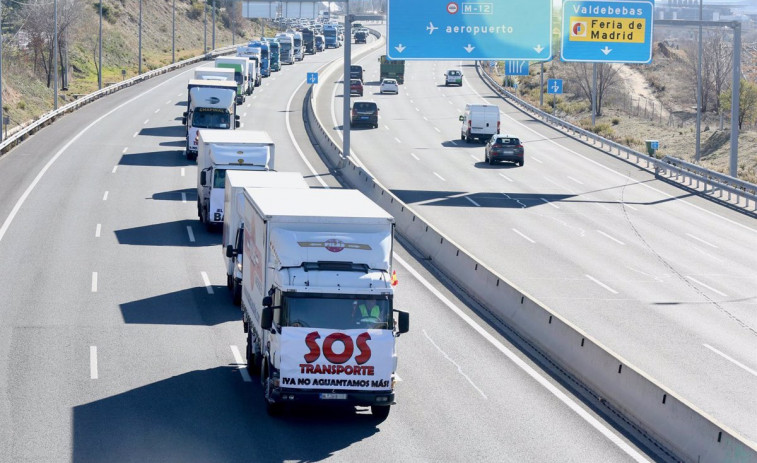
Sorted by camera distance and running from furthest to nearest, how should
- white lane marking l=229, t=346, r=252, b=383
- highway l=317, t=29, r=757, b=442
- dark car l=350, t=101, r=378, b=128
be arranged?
dark car l=350, t=101, r=378, b=128, highway l=317, t=29, r=757, b=442, white lane marking l=229, t=346, r=252, b=383

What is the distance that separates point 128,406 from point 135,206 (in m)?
24.0

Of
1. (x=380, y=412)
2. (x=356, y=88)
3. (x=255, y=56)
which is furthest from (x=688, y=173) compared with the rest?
(x=255, y=56)

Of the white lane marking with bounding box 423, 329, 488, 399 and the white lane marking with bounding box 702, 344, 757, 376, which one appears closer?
the white lane marking with bounding box 423, 329, 488, 399

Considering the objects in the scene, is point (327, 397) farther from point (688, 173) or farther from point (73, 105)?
point (73, 105)

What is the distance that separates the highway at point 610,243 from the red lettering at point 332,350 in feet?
22.1

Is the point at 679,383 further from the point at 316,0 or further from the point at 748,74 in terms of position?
the point at 748,74

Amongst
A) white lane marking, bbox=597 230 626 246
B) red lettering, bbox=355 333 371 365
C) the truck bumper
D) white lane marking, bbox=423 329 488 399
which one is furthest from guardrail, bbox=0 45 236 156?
red lettering, bbox=355 333 371 365

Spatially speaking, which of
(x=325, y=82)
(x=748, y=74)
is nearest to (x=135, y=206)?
(x=325, y=82)

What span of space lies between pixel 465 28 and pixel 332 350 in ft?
105

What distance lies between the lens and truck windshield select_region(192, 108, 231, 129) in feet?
175

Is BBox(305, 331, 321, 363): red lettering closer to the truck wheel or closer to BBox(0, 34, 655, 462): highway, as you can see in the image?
BBox(0, 34, 655, 462): highway

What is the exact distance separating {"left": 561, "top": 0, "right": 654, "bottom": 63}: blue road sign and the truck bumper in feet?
111

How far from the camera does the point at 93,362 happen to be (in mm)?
21859

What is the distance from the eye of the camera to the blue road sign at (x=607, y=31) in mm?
49594
